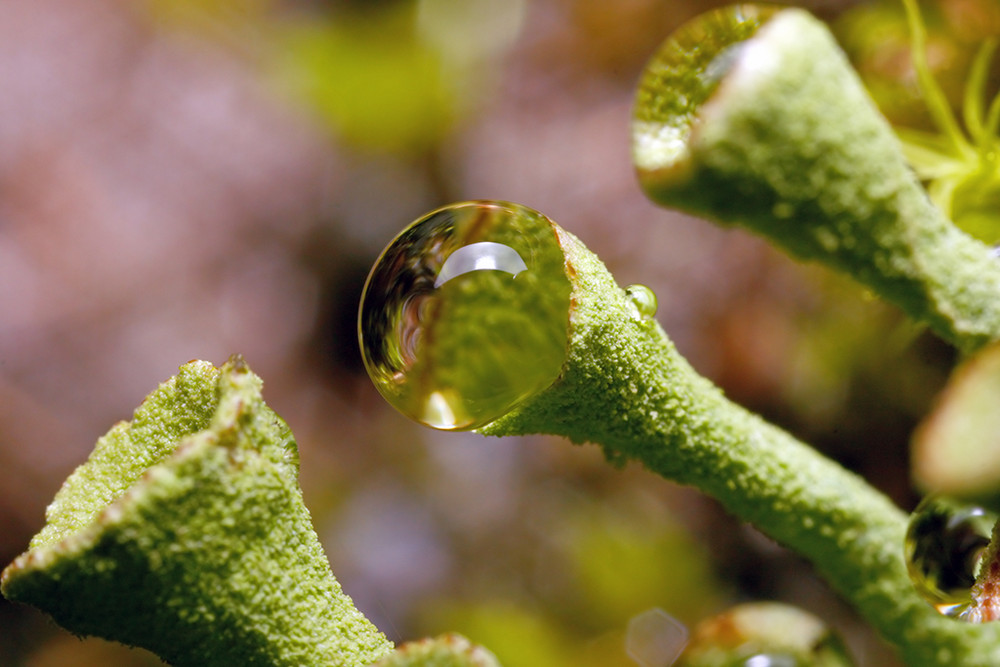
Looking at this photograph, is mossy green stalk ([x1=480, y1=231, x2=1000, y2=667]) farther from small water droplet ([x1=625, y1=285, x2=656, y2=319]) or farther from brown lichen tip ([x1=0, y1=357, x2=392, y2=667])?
brown lichen tip ([x1=0, y1=357, x2=392, y2=667])

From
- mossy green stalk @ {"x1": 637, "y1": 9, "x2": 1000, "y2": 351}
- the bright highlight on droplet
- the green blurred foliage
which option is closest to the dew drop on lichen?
mossy green stalk @ {"x1": 637, "y1": 9, "x2": 1000, "y2": 351}

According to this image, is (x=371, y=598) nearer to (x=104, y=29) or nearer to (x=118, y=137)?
(x=118, y=137)

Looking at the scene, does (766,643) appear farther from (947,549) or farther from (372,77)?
(372,77)

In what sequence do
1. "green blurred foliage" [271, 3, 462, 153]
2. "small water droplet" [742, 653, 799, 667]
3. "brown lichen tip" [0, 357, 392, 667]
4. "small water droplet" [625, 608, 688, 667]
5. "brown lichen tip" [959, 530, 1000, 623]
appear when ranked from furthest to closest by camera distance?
"green blurred foliage" [271, 3, 462, 153] < "small water droplet" [625, 608, 688, 667] < "small water droplet" [742, 653, 799, 667] < "brown lichen tip" [959, 530, 1000, 623] < "brown lichen tip" [0, 357, 392, 667]

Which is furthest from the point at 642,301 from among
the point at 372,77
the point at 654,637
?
the point at 372,77

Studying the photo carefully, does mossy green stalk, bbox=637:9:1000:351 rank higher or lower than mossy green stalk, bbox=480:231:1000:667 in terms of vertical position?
higher

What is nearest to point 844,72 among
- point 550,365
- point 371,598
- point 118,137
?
point 550,365

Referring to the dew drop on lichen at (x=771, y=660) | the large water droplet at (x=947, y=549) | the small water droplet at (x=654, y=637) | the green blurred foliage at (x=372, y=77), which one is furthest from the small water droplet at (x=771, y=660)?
the green blurred foliage at (x=372, y=77)
